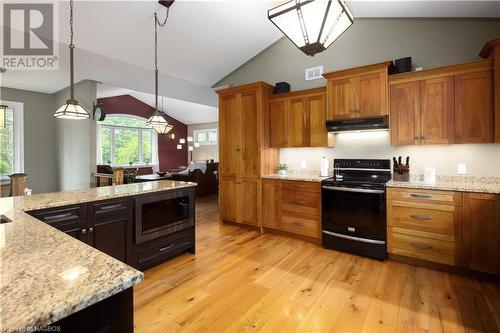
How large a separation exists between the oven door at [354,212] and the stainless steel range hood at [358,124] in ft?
2.69

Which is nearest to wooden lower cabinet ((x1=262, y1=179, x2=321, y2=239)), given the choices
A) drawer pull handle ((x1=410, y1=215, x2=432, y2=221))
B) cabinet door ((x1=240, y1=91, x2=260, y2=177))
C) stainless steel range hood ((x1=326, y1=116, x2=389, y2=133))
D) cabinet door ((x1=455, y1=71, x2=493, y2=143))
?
cabinet door ((x1=240, y1=91, x2=260, y2=177))

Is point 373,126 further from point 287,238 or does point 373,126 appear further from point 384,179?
point 287,238

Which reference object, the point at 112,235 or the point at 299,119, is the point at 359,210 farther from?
the point at 112,235

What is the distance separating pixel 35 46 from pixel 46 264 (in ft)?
14.8

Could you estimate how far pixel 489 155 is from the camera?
2.91m

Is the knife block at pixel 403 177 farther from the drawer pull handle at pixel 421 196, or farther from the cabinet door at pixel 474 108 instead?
the cabinet door at pixel 474 108

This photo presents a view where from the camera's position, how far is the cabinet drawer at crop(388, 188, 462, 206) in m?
2.61

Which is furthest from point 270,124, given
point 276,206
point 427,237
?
point 427,237

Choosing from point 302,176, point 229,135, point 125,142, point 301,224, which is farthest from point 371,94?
point 125,142

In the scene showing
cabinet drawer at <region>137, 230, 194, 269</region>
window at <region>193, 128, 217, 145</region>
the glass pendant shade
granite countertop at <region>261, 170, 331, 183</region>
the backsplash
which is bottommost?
cabinet drawer at <region>137, 230, 194, 269</region>

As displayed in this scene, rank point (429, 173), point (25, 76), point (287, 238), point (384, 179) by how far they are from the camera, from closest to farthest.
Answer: point (429, 173)
point (384, 179)
point (287, 238)
point (25, 76)

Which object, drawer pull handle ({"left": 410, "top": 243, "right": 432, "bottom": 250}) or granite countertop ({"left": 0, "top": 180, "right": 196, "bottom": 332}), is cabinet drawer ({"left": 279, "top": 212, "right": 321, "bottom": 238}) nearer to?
drawer pull handle ({"left": 410, "top": 243, "right": 432, "bottom": 250})

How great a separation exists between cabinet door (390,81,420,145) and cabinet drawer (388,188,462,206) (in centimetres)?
64

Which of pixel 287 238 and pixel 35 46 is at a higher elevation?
pixel 35 46
